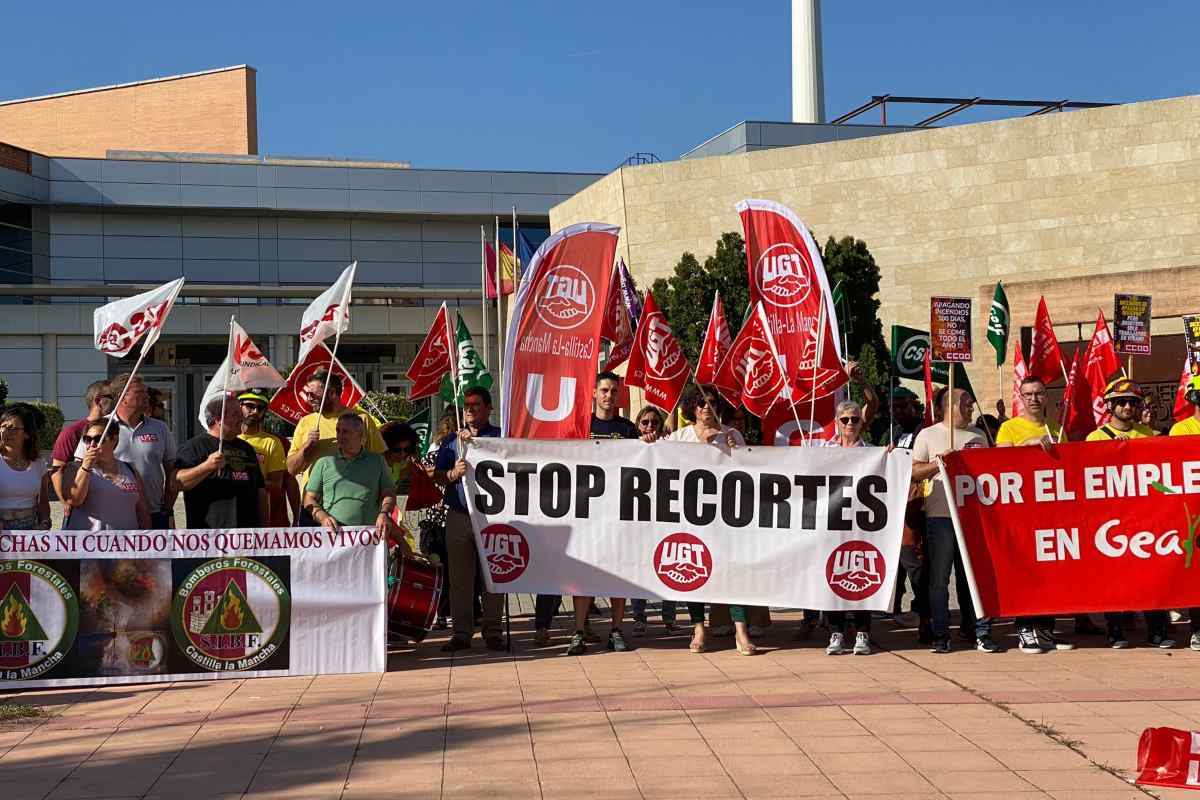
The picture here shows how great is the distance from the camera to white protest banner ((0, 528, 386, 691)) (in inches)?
327

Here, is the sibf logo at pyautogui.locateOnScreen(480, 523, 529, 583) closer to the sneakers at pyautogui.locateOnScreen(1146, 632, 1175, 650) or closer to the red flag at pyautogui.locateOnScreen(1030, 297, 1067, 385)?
the sneakers at pyautogui.locateOnScreen(1146, 632, 1175, 650)

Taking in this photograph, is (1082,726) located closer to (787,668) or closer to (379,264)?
(787,668)

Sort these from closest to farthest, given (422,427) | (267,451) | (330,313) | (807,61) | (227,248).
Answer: (267,451)
(330,313)
(422,427)
(227,248)
(807,61)

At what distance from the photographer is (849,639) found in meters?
9.56

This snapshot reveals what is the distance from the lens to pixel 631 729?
22.3 feet

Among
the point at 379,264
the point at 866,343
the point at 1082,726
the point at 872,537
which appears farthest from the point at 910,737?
the point at 379,264

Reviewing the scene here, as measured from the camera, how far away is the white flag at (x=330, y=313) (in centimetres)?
1065

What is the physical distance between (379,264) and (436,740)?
42.1 metres

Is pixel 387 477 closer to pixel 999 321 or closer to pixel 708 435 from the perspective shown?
pixel 708 435

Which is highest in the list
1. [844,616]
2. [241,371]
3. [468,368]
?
[468,368]

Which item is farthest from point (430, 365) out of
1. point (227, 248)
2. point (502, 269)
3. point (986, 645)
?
point (227, 248)

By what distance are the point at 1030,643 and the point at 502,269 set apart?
2919 cm

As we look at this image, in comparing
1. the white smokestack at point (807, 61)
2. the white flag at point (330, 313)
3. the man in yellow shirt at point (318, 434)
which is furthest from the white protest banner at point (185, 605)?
the white smokestack at point (807, 61)

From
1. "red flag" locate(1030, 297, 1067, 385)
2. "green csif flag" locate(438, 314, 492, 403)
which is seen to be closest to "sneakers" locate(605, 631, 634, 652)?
"green csif flag" locate(438, 314, 492, 403)
